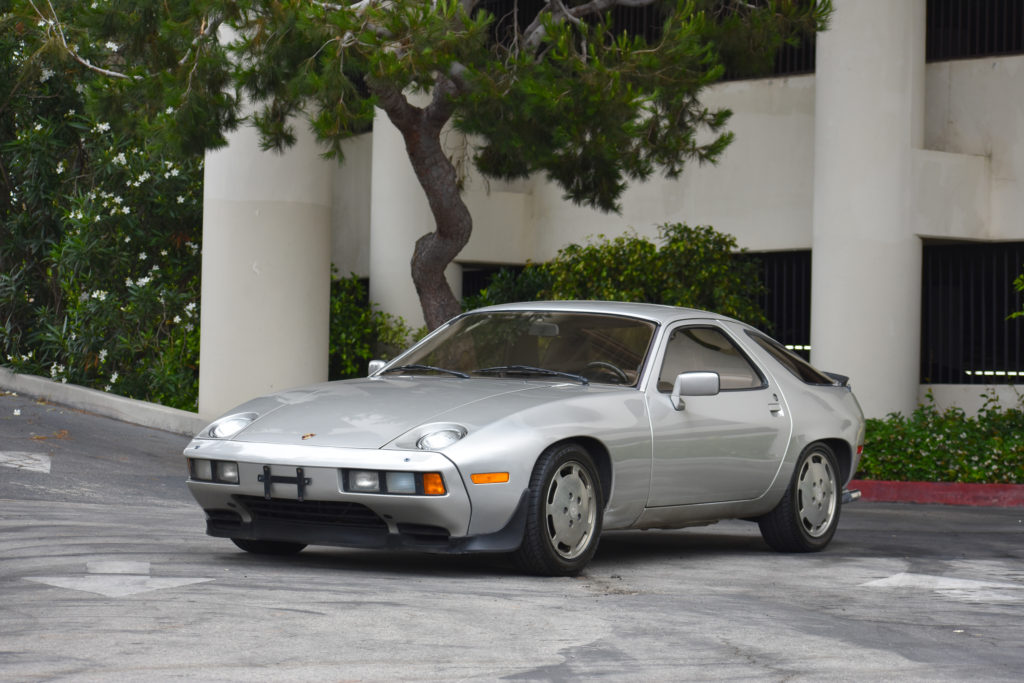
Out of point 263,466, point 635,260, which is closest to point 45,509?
A: point 263,466

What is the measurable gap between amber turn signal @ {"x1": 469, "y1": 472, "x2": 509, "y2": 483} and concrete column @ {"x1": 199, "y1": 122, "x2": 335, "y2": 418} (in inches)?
345

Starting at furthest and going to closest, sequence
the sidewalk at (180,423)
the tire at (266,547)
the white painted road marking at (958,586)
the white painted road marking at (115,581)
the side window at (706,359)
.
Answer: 1. the sidewalk at (180,423)
2. the side window at (706,359)
3. the tire at (266,547)
4. the white painted road marking at (958,586)
5. the white painted road marking at (115,581)

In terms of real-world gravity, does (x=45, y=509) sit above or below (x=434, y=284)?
below

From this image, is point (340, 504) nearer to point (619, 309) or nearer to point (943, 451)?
point (619, 309)

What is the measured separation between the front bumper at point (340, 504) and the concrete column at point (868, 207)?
9098 mm

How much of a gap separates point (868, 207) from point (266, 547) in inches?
363

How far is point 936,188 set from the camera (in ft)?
51.8

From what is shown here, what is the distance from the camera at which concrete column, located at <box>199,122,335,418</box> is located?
50.0 ft

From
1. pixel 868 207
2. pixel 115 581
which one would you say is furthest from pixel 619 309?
pixel 868 207

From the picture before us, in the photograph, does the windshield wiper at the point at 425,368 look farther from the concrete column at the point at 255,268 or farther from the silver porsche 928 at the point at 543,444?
the concrete column at the point at 255,268

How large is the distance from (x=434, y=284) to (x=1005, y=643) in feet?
26.4

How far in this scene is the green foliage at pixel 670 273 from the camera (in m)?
15.8

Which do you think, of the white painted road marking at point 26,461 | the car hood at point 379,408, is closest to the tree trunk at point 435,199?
the white painted road marking at point 26,461

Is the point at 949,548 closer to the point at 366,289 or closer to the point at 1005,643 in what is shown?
the point at 1005,643
